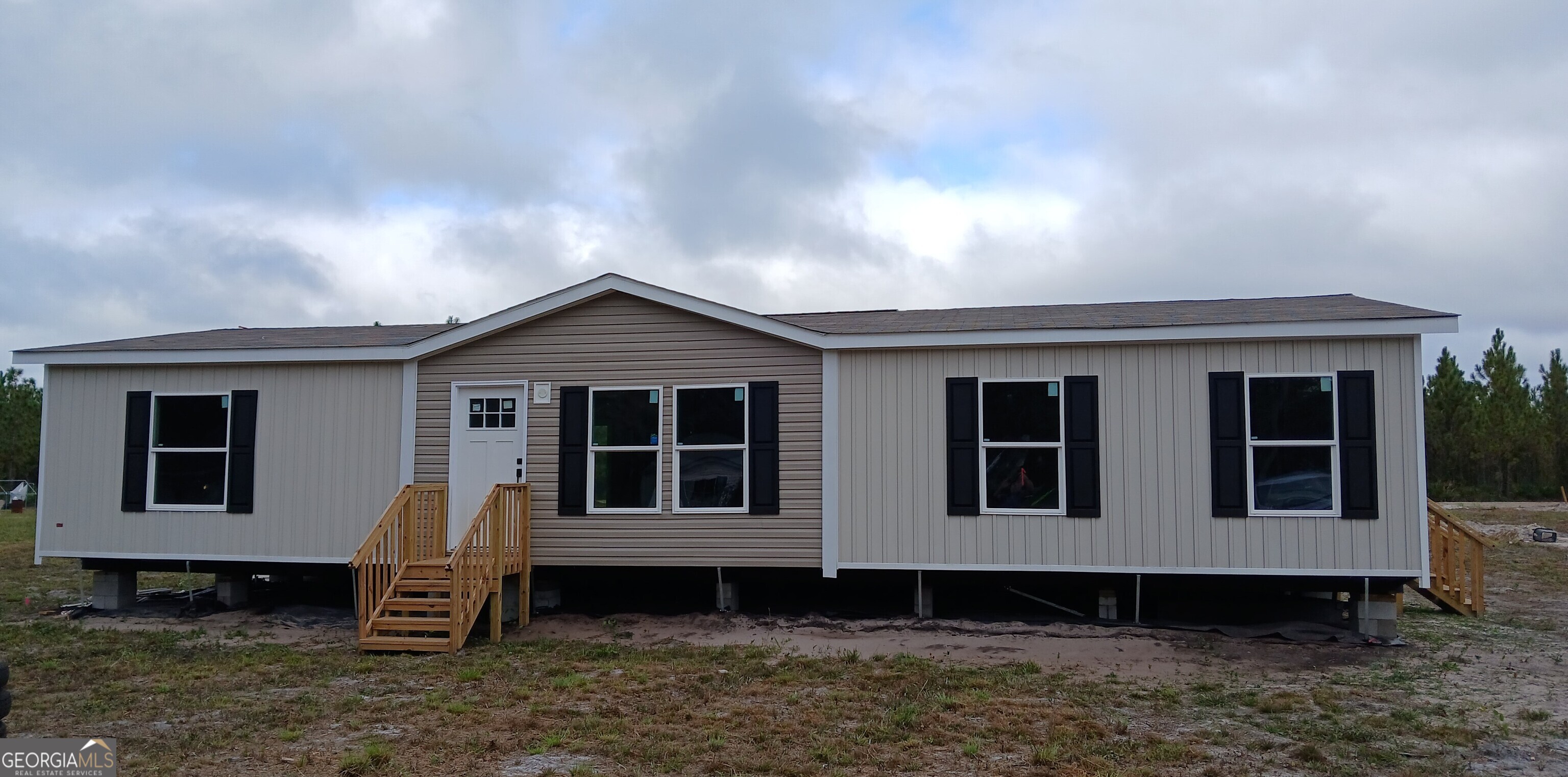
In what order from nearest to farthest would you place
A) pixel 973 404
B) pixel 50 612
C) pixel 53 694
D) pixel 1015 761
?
pixel 1015 761 < pixel 53 694 < pixel 973 404 < pixel 50 612

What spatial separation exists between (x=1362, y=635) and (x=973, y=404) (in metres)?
3.99

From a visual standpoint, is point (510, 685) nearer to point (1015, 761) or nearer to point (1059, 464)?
point (1015, 761)

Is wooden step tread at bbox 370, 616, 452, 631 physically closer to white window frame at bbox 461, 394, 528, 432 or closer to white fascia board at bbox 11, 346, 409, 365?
white window frame at bbox 461, 394, 528, 432

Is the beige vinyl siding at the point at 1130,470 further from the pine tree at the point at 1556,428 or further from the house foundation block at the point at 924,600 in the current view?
the pine tree at the point at 1556,428

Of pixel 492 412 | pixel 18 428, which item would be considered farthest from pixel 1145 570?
pixel 18 428

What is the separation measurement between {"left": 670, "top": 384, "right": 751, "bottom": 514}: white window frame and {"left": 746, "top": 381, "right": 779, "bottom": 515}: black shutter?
27mm

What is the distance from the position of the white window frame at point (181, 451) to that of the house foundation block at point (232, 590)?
83 cm

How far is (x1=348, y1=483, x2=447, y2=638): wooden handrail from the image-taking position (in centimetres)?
903

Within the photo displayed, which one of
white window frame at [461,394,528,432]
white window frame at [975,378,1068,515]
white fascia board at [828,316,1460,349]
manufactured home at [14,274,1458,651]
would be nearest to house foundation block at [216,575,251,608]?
manufactured home at [14,274,1458,651]

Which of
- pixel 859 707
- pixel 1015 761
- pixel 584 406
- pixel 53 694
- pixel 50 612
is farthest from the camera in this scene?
pixel 50 612

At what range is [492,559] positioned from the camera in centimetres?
952

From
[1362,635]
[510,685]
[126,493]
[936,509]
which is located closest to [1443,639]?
[1362,635]

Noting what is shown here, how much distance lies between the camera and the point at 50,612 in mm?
11375

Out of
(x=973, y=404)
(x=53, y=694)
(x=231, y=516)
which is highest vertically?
(x=973, y=404)
